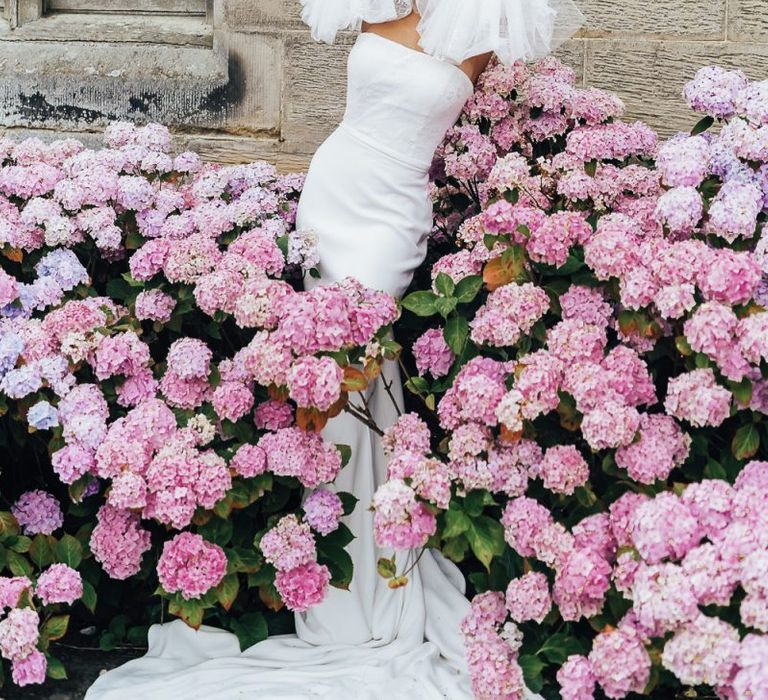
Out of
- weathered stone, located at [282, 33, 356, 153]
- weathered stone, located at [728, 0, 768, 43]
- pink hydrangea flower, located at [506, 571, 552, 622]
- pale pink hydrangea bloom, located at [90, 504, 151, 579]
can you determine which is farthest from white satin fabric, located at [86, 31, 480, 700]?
weathered stone, located at [728, 0, 768, 43]

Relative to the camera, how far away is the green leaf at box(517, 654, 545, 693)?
244cm

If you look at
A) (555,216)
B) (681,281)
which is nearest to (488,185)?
(555,216)

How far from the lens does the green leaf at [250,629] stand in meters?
3.05

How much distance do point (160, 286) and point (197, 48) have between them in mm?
2084

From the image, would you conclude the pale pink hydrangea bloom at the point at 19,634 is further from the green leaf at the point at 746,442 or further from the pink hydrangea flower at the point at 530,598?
the green leaf at the point at 746,442

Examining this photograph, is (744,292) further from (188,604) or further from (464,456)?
(188,604)

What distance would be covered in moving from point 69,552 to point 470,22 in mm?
1898

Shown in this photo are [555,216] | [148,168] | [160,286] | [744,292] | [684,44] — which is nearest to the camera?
[744,292]

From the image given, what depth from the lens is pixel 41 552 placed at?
2.87m

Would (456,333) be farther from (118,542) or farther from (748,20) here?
(748,20)

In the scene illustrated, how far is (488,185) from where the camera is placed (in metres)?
3.18

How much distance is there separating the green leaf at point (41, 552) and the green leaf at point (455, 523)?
3.88ft

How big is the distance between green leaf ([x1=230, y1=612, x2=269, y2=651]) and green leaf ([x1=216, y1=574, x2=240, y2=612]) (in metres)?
0.37

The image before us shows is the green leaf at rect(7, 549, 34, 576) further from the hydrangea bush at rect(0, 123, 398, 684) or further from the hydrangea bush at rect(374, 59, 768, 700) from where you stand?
the hydrangea bush at rect(374, 59, 768, 700)
